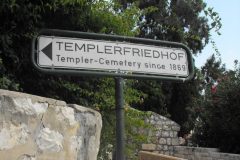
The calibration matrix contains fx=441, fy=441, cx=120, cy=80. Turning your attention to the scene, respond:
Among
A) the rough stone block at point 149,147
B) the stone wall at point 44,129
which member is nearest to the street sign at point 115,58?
the stone wall at point 44,129

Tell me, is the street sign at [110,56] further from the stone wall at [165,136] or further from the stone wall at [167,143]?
the stone wall at [165,136]

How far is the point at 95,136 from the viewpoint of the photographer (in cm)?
310

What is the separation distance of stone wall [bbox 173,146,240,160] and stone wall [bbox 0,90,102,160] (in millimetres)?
7027

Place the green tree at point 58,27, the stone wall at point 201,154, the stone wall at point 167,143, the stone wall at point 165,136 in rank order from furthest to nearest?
the stone wall at point 165,136 → the stone wall at point 167,143 → the stone wall at point 201,154 → the green tree at point 58,27

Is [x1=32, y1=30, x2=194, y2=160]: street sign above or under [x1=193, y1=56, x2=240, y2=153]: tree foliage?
under

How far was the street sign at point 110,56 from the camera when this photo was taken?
2609 millimetres

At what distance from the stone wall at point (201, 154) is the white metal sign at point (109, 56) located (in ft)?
23.1

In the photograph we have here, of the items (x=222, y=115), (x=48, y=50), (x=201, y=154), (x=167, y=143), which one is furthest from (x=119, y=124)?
(x=222, y=115)

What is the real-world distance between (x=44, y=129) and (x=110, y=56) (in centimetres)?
62

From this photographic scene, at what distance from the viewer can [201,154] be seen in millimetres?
10852

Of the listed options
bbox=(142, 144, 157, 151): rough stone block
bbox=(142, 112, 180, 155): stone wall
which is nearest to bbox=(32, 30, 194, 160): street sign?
bbox=(142, 144, 157, 151): rough stone block

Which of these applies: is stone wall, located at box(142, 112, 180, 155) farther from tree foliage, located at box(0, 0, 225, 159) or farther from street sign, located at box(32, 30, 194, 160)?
street sign, located at box(32, 30, 194, 160)

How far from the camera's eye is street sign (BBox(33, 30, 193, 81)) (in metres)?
2.61

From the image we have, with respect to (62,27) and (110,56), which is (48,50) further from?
(62,27)
